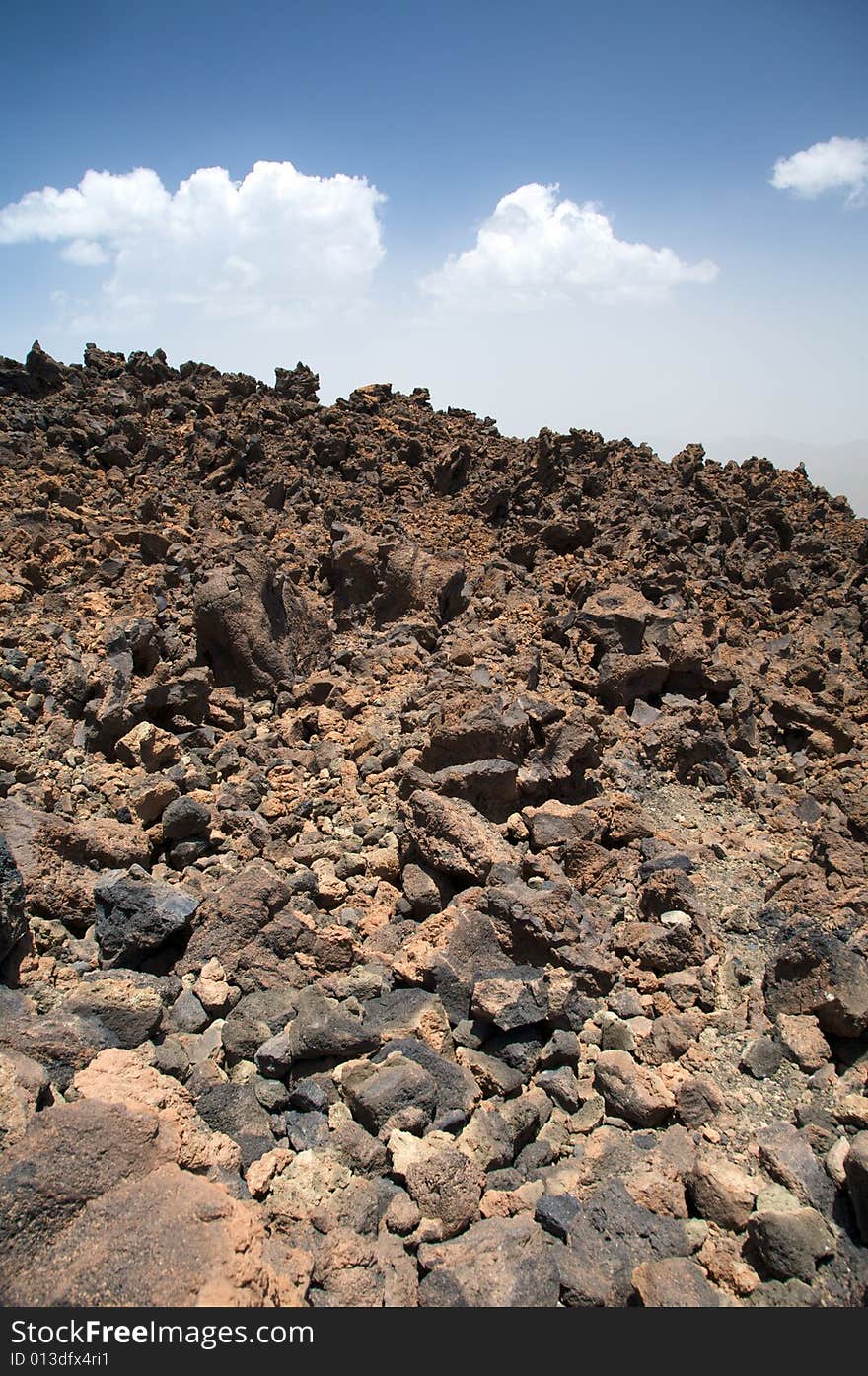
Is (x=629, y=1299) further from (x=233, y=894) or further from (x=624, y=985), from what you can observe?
(x=233, y=894)

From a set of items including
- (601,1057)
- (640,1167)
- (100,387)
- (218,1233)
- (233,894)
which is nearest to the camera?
(218,1233)

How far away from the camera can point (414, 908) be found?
15.7ft

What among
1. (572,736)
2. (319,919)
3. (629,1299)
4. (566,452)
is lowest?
(629,1299)

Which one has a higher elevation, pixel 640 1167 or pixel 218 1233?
pixel 218 1233

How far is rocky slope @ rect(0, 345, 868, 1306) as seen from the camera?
283 cm

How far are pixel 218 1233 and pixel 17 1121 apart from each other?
32.6 inches

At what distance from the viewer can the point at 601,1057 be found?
3.90 m

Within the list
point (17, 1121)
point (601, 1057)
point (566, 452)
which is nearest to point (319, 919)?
point (601, 1057)

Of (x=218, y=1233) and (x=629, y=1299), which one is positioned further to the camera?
(x=629, y=1299)

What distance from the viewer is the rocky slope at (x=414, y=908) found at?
2830mm

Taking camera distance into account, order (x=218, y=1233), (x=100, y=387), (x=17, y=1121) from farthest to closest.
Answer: (x=100, y=387) → (x=17, y=1121) → (x=218, y=1233)

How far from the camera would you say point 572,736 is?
5.94 m

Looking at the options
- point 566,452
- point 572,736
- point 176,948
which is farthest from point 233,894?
point 566,452
